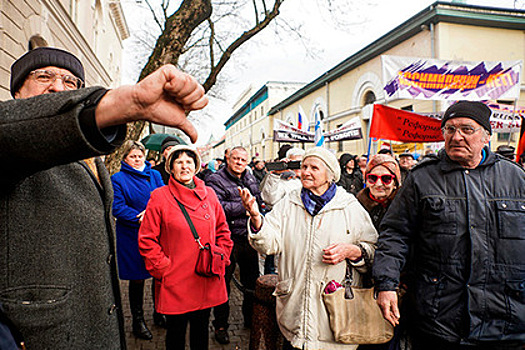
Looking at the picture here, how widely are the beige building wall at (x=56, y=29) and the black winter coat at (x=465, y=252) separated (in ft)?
22.5

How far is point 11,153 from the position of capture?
851mm

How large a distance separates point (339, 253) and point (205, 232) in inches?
51.8

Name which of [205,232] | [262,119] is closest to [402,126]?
[205,232]

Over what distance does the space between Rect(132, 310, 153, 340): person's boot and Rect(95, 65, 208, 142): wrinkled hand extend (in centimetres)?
389

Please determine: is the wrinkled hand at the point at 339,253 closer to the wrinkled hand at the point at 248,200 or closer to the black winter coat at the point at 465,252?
the black winter coat at the point at 465,252

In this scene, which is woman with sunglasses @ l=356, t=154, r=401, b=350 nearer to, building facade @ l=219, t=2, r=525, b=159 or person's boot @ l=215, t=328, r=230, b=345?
person's boot @ l=215, t=328, r=230, b=345

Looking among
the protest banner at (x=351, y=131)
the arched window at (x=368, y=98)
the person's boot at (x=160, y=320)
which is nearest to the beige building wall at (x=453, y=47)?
the arched window at (x=368, y=98)

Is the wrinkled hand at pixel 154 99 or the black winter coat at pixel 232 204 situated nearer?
the wrinkled hand at pixel 154 99

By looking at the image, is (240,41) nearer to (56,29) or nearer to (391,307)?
(56,29)

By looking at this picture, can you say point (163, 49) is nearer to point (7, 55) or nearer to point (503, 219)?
point (7, 55)

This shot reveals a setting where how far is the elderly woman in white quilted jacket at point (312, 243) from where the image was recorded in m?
2.57

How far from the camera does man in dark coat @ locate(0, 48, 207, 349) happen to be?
0.86 m

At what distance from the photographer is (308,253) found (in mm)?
2697

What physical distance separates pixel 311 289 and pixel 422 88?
18.7 feet
